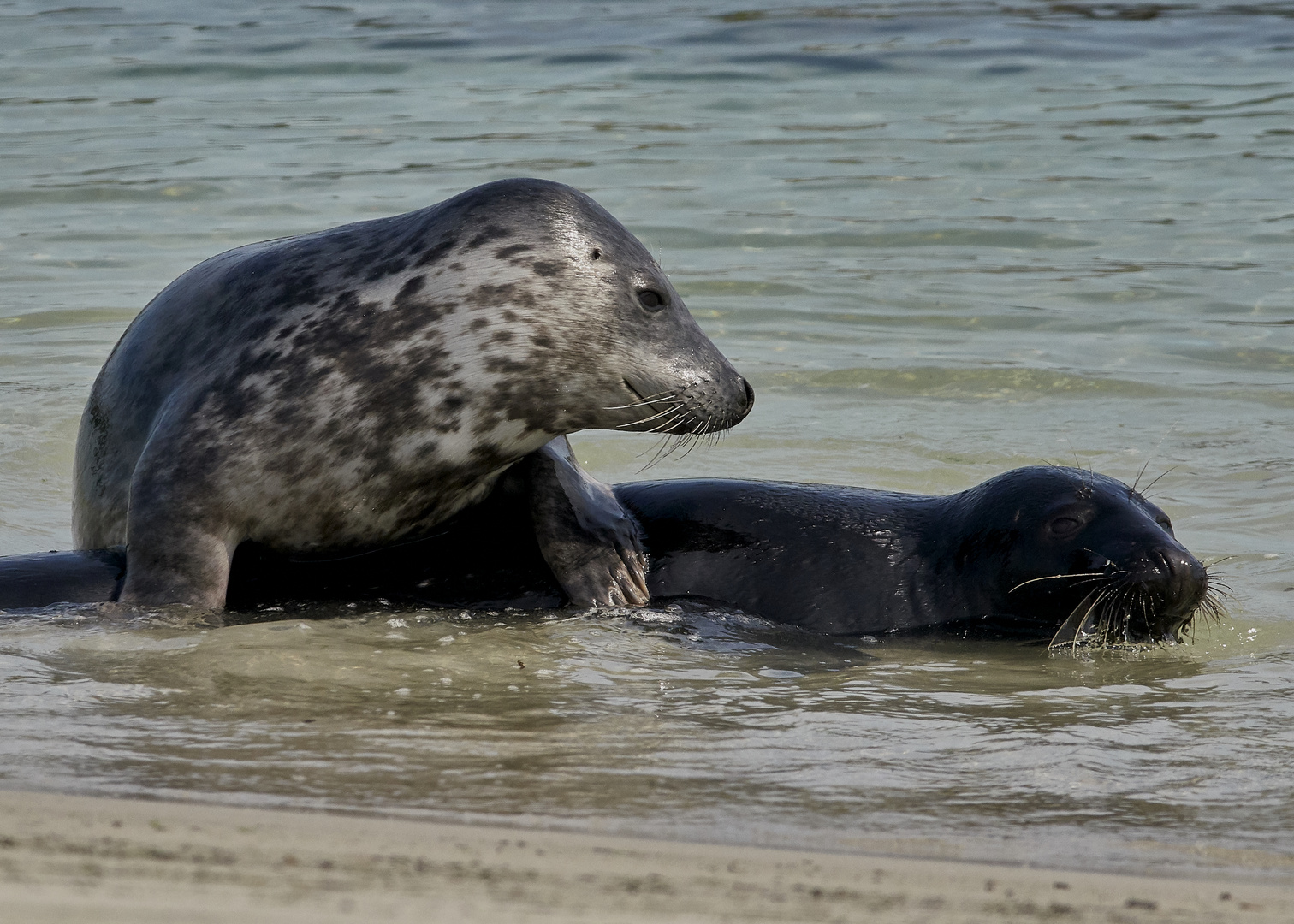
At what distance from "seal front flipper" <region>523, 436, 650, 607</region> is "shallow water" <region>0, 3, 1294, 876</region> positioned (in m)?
0.15

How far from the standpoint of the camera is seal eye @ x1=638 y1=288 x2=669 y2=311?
16.7 feet

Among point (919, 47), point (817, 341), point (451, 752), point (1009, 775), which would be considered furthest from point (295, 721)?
point (919, 47)

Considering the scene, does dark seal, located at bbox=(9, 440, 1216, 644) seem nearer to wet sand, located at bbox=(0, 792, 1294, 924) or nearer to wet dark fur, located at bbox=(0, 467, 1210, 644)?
wet dark fur, located at bbox=(0, 467, 1210, 644)

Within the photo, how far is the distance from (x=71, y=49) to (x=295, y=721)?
697 inches

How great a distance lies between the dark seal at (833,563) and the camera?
486 cm

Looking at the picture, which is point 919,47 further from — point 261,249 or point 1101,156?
point 261,249

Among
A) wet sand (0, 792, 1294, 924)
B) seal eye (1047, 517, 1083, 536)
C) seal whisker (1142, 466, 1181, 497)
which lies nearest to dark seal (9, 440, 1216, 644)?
seal eye (1047, 517, 1083, 536)

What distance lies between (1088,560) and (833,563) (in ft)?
2.35

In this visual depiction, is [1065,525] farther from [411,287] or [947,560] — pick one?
[411,287]

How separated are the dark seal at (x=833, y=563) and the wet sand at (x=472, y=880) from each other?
2.17 meters

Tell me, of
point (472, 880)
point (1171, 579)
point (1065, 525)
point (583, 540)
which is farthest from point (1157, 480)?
point (472, 880)

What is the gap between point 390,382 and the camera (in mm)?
4883

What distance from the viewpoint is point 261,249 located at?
213 inches

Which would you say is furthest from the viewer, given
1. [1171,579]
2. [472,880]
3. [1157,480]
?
[1157,480]
